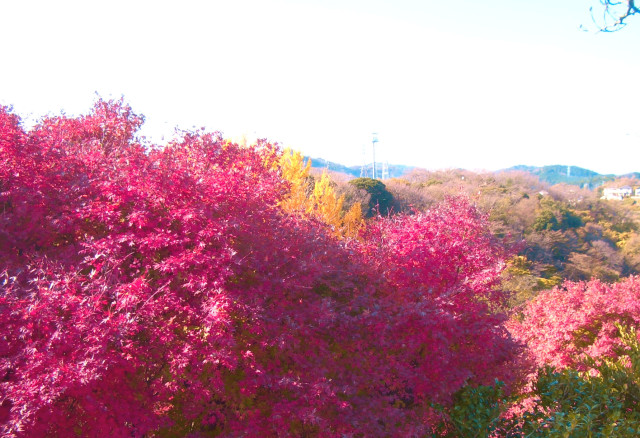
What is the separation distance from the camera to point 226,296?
13.7 ft

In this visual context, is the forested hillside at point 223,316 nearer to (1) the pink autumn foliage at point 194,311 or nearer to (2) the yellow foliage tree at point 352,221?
(1) the pink autumn foliage at point 194,311

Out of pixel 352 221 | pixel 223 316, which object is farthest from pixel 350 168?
pixel 223 316

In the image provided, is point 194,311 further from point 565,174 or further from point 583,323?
point 565,174

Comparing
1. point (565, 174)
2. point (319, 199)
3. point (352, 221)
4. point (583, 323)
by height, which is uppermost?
point (565, 174)

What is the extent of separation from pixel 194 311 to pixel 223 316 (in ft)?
1.40

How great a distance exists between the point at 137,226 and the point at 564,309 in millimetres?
11282

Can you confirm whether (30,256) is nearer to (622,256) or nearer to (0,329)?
(0,329)

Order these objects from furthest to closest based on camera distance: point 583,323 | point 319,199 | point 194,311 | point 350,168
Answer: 1. point 350,168
2. point 319,199
3. point 583,323
4. point 194,311

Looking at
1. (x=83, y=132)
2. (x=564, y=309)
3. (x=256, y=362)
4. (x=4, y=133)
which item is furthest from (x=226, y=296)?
(x=564, y=309)

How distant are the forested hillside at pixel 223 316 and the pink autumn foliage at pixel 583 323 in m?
3.61

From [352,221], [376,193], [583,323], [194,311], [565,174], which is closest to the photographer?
[194,311]

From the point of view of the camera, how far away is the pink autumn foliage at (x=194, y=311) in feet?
11.4

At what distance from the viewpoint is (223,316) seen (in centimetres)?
390

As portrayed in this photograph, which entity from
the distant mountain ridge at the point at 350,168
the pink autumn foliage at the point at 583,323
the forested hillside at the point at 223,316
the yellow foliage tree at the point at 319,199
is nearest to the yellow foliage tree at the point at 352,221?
the yellow foliage tree at the point at 319,199
